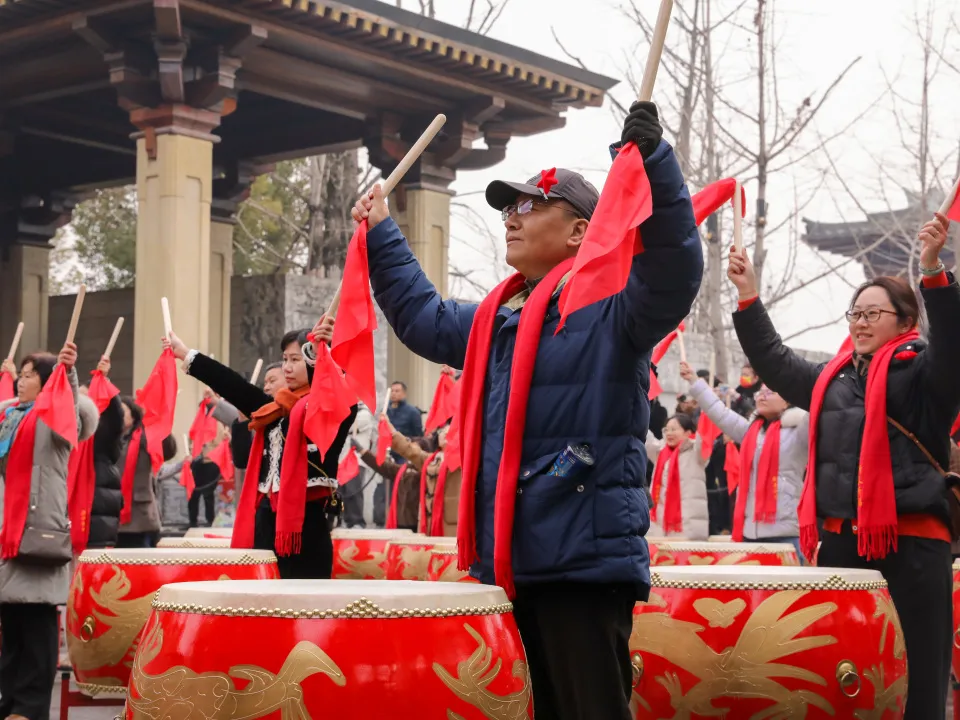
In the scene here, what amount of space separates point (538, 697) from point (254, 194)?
80.5 ft

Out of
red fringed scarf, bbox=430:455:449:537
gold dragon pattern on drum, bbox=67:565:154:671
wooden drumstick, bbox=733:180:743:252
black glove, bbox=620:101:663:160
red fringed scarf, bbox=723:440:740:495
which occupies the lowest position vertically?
gold dragon pattern on drum, bbox=67:565:154:671

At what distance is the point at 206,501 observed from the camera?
49.0 ft

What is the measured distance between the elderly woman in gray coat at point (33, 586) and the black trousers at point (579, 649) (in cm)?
352

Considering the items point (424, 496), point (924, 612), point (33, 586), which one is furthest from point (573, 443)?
point (424, 496)

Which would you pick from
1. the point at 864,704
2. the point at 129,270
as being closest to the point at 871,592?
the point at 864,704

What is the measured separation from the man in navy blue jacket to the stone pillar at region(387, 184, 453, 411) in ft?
42.2

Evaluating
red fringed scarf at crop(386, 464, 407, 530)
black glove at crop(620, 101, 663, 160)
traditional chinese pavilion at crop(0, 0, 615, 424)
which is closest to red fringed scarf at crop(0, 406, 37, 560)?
black glove at crop(620, 101, 663, 160)

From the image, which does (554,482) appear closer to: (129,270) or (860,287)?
(860,287)

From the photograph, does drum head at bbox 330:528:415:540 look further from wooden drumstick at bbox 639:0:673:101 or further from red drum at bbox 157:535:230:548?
wooden drumstick at bbox 639:0:673:101

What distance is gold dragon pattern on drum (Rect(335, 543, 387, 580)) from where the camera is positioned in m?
7.71

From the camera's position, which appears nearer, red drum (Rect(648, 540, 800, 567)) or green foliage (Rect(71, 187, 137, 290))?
red drum (Rect(648, 540, 800, 567))

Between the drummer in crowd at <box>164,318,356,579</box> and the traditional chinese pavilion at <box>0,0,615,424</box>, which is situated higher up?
the traditional chinese pavilion at <box>0,0,615,424</box>

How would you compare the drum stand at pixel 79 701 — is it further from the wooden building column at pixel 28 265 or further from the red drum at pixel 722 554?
the wooden building column at pixel 28 265

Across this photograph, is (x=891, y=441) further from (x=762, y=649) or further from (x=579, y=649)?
(x=579, y=649)
